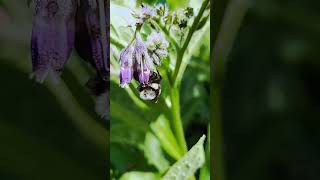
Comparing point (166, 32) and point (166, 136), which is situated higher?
point (166, 32)

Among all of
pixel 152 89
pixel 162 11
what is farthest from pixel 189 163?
pixel 162 11

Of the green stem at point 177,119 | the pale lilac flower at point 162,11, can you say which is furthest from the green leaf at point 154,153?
the pale lilac flower at point 162,11

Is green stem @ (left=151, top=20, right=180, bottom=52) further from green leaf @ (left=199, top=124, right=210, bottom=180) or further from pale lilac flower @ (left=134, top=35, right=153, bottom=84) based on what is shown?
green leaf @ (left=199, top=124, right=210, bottom=180)

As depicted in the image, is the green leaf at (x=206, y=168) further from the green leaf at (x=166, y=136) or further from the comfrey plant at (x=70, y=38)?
the comfrey plant at (x=70, y=38)

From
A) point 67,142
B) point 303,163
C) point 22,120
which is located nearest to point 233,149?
point 303,163

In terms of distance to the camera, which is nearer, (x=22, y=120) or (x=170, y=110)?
(x=22, y=120)

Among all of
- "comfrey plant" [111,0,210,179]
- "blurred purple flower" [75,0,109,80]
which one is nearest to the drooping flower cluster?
"comfrey plant" [111,0,210,179]

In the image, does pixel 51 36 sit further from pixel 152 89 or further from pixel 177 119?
pixel 177 119

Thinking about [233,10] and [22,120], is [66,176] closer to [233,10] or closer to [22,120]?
[22,120]
